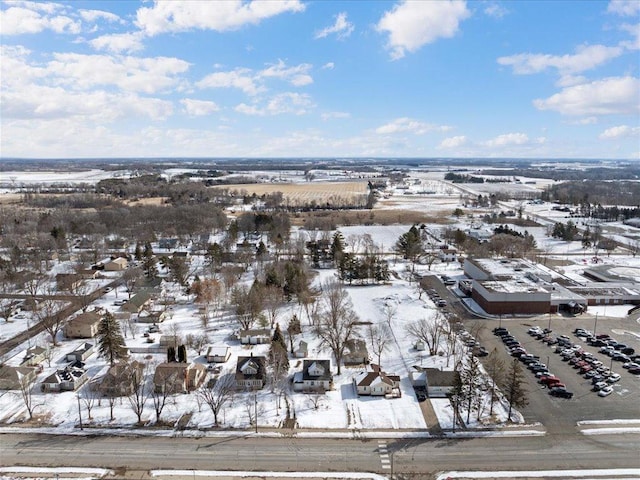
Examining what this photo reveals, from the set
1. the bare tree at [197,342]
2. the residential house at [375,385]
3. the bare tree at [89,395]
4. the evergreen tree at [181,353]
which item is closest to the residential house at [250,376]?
the evergreen tree at [181,353]

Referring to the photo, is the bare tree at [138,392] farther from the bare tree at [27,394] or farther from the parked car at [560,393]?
the parked car at [560,393]

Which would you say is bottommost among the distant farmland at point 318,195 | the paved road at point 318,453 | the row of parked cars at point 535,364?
the paved road at point 318,453

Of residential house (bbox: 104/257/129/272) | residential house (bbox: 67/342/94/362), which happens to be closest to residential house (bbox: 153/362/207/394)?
residential house (bbox: 67/342/94/362)

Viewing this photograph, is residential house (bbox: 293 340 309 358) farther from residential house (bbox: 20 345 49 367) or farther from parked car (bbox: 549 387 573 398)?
residential house (bbox: 20 345 49 367)

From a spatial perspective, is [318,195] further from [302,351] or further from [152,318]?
[302,351]

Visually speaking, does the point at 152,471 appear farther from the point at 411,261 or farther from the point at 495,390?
the point at 411,261

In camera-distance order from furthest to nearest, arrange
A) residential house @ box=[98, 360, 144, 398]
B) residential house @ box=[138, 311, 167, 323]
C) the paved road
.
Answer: residential house @ box=[138, 311, 167, 323] < residential house @ box=[98, 360, 144, 398] < the paved road
